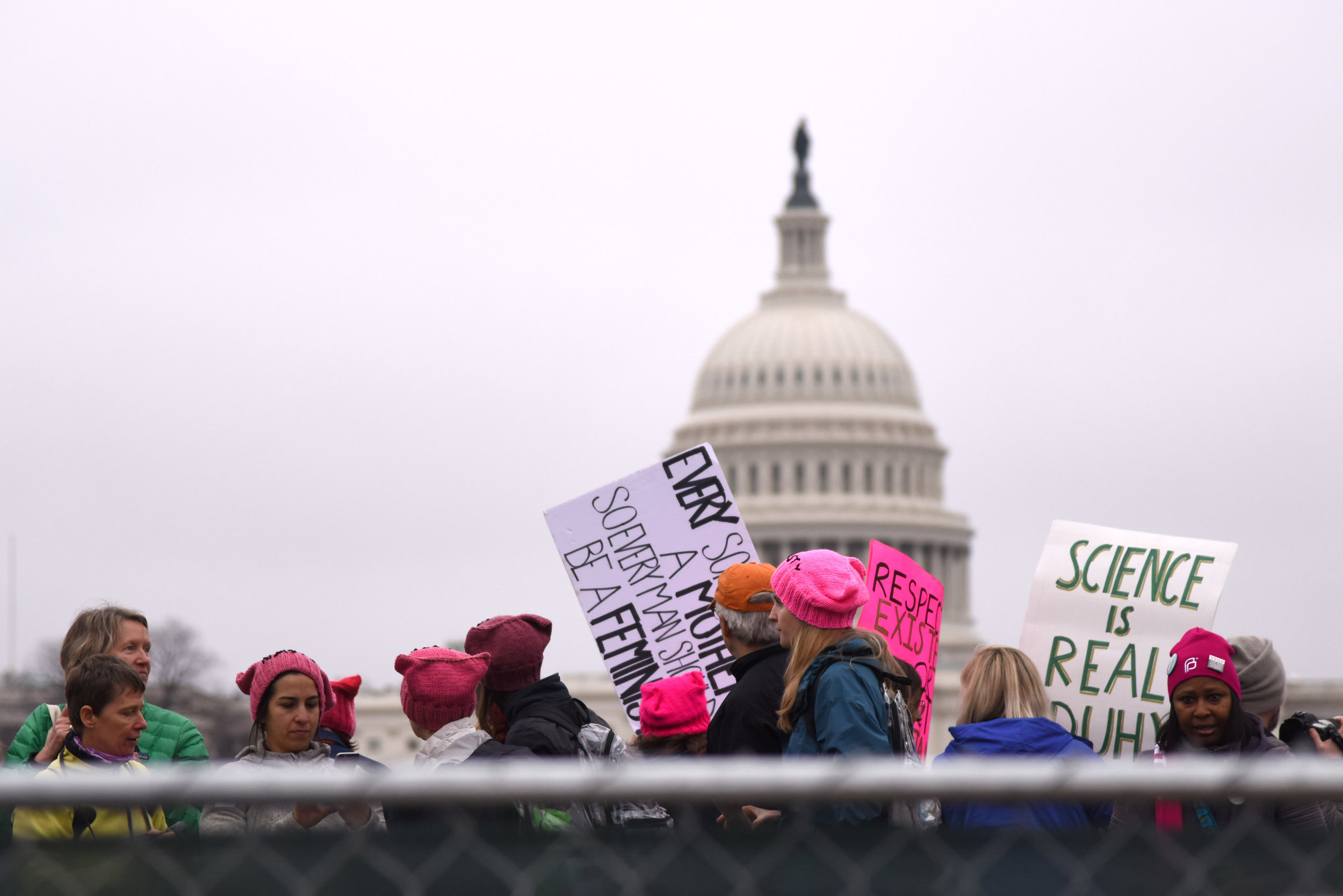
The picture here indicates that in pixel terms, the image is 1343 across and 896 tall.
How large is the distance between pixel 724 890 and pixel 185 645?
271 ft

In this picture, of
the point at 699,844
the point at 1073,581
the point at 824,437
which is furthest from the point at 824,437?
the point at 699,844

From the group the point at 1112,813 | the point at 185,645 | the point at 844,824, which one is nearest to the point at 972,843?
the point at 844,824

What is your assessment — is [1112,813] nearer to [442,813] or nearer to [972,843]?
[442,813]

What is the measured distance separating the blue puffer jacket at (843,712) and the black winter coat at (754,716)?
1.22ft

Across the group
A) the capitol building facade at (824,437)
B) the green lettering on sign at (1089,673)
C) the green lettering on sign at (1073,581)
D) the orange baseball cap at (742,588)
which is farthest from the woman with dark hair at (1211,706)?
the capitol building facade at (824,437)

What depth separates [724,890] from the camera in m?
3.83

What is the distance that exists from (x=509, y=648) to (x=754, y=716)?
959mm

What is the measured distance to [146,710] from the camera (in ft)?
25.3

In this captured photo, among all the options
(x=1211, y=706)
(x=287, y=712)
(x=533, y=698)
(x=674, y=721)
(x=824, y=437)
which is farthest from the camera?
(x=824, y=437)

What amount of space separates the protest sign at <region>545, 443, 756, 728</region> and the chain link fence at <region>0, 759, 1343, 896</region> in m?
6.16

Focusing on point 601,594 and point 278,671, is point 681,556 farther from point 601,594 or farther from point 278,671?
point 278,671

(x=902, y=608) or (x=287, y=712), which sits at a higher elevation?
(x=287, y=712)

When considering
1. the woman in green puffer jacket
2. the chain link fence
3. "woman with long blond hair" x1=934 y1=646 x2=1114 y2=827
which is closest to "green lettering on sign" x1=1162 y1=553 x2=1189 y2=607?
"woman with long blond hair" x1=934 y1=646 x2=1114 y2=827

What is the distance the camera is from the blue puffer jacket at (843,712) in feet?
20.7
